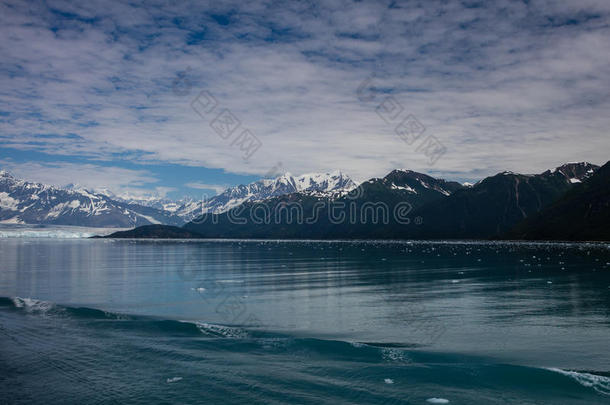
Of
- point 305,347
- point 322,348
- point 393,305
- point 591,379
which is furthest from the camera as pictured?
point 393,305

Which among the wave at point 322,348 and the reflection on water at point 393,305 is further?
the reflection on water at point 393,305

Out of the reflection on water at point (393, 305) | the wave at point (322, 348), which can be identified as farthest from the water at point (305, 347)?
the reflection on water at point (393, 305)

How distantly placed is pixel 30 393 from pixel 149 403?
6.65m

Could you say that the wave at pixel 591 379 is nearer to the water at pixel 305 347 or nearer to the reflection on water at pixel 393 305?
the water at pixel 305 347

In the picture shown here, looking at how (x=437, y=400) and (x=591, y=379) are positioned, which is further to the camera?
(x=591, y=379)

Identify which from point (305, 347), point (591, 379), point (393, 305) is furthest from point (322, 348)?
point (393, 305)

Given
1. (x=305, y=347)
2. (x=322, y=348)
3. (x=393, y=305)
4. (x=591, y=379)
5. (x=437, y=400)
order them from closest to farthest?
1. (x=437, y=400)
2. (x=591, y=379)
3. (x=322, y=348)
4. (x=305, y=347)
5. (x=393, y=305)

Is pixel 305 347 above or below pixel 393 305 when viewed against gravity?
above

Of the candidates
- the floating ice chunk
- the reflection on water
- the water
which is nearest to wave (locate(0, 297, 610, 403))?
the floating ice chunk

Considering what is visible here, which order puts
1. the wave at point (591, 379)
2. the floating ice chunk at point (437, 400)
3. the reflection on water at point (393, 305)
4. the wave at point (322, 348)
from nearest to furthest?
the floating ice chunk at point (437, 400) → the wave at point (591, 379) → the wave at point (322, 348) → the reflection on water at point (393, 305)

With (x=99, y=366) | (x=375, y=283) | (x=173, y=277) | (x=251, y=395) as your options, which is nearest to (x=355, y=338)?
(x=251, y=395)

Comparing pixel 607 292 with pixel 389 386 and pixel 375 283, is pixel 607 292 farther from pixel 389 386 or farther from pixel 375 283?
pixel 389 386

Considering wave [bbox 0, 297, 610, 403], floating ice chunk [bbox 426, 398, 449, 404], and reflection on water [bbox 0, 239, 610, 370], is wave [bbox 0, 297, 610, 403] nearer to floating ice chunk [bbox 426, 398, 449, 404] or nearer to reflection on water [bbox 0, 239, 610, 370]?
floating ice chunk [bbox 426, 398, 449, 404]

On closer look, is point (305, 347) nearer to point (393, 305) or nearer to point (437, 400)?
point (437, 400)
